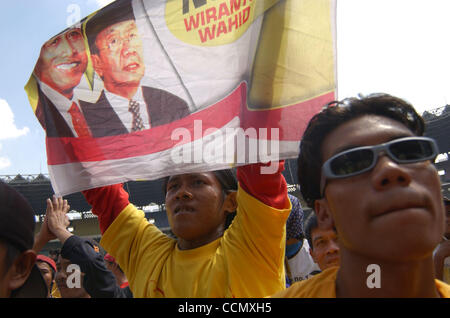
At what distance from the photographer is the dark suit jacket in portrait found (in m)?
2.00

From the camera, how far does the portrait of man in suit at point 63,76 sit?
7.26 ft

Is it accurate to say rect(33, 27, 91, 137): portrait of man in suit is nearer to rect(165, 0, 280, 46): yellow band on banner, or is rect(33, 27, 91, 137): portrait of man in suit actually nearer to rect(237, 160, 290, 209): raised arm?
rect(165, 0, 280, 46): yellow band on banner

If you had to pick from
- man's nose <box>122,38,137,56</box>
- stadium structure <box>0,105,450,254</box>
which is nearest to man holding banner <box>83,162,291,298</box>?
man's nose <box>122,38,137,56</box>

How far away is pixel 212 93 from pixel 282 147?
0.53 m

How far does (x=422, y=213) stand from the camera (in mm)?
976

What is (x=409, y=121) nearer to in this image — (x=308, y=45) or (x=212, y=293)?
(x=308, y=45)

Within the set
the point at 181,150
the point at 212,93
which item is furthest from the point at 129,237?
the point at 212,93

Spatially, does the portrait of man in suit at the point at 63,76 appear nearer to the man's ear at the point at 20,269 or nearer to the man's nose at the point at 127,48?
the man's nose at the point at 127,48

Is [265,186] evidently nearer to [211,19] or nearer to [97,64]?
[211,19]

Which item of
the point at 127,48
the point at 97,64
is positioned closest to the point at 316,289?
the point at 127,48

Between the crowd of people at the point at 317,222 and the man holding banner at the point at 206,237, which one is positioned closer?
the crowd of people at the point at 317,222

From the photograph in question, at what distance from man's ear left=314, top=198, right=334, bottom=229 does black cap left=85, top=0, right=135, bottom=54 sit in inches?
63.1

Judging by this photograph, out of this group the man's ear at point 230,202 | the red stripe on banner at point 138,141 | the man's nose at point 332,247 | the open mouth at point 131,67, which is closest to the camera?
the red stripe on banner at point 138,141

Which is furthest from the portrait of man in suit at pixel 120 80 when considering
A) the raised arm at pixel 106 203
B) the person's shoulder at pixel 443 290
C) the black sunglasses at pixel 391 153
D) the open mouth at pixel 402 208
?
the person's shoulder at pixel 443 290
